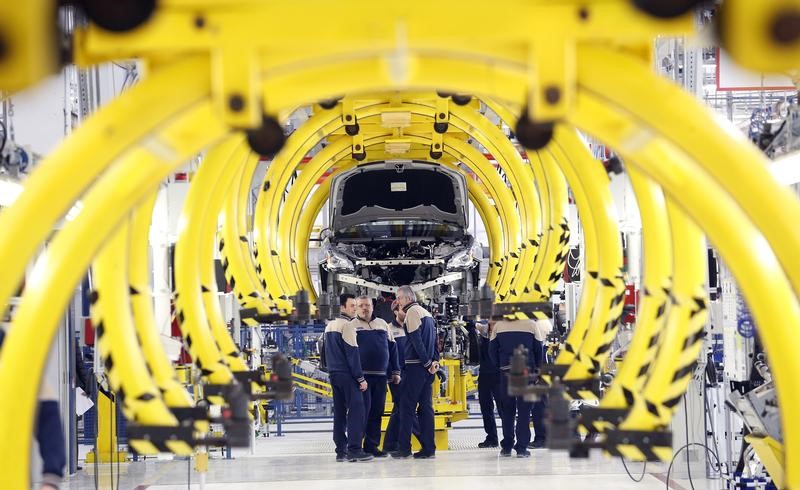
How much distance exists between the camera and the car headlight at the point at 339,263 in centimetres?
1169

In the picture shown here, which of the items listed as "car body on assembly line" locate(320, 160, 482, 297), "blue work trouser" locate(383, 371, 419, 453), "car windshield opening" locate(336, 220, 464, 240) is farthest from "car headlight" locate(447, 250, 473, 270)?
"blue work trouser" locate(383, 371, 419, 453)

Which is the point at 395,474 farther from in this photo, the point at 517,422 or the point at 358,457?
the point at 517,422

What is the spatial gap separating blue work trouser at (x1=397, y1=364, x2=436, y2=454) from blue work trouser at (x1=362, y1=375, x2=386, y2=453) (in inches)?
14.5

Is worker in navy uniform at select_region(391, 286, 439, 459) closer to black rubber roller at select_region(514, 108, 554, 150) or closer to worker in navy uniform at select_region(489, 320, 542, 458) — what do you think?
worker in navy uniform at select_region(489, 320, 542, 458)

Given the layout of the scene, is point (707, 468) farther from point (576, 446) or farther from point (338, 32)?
point (338, 32)

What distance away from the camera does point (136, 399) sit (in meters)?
4.00

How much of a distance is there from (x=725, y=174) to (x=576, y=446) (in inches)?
76.0

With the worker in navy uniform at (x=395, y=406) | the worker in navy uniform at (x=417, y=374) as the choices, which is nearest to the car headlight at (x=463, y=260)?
the worker in navy uniform at (x=417, y=374)

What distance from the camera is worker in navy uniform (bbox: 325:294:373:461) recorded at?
12.6 m

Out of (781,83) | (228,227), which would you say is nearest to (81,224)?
(228,227)

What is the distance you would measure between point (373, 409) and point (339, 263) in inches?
102

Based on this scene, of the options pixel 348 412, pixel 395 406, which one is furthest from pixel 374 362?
pixel 395 406

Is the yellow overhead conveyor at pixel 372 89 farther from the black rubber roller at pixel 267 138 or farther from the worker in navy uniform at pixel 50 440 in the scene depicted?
the worker in navy uniform at pixel 50 440

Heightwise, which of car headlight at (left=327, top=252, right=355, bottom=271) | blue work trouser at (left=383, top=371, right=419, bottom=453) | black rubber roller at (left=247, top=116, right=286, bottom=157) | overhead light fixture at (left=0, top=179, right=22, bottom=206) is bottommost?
blue work trouser at (left=383, top=371, right=419, bottom=453)
